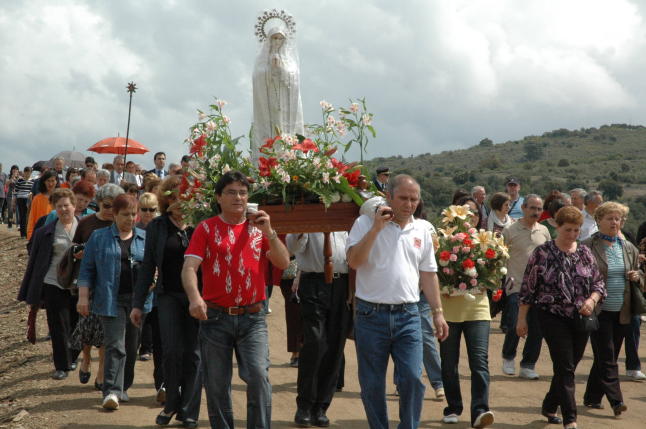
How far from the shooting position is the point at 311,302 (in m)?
7.55

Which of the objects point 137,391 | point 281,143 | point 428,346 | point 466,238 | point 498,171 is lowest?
point 137,391

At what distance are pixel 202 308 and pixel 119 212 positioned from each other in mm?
2880

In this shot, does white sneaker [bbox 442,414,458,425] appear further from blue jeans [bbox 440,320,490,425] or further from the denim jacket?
the denim jacket

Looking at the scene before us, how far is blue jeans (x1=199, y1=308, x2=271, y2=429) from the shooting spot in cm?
575

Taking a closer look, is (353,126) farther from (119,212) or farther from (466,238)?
(119,212)

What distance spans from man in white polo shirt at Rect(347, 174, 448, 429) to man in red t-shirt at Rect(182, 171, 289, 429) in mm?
659

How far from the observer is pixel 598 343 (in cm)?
838

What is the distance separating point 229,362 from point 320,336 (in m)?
1.78

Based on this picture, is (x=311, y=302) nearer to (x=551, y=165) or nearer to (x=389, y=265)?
(x=389, y=265)

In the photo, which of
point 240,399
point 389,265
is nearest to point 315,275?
point 389,265

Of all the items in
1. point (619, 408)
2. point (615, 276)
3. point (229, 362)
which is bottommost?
point (619, 408)

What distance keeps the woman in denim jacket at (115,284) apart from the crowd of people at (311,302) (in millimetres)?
14

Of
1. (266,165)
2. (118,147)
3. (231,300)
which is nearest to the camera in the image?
(231,300)

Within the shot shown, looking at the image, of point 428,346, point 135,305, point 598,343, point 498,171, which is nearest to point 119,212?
point 135,305
